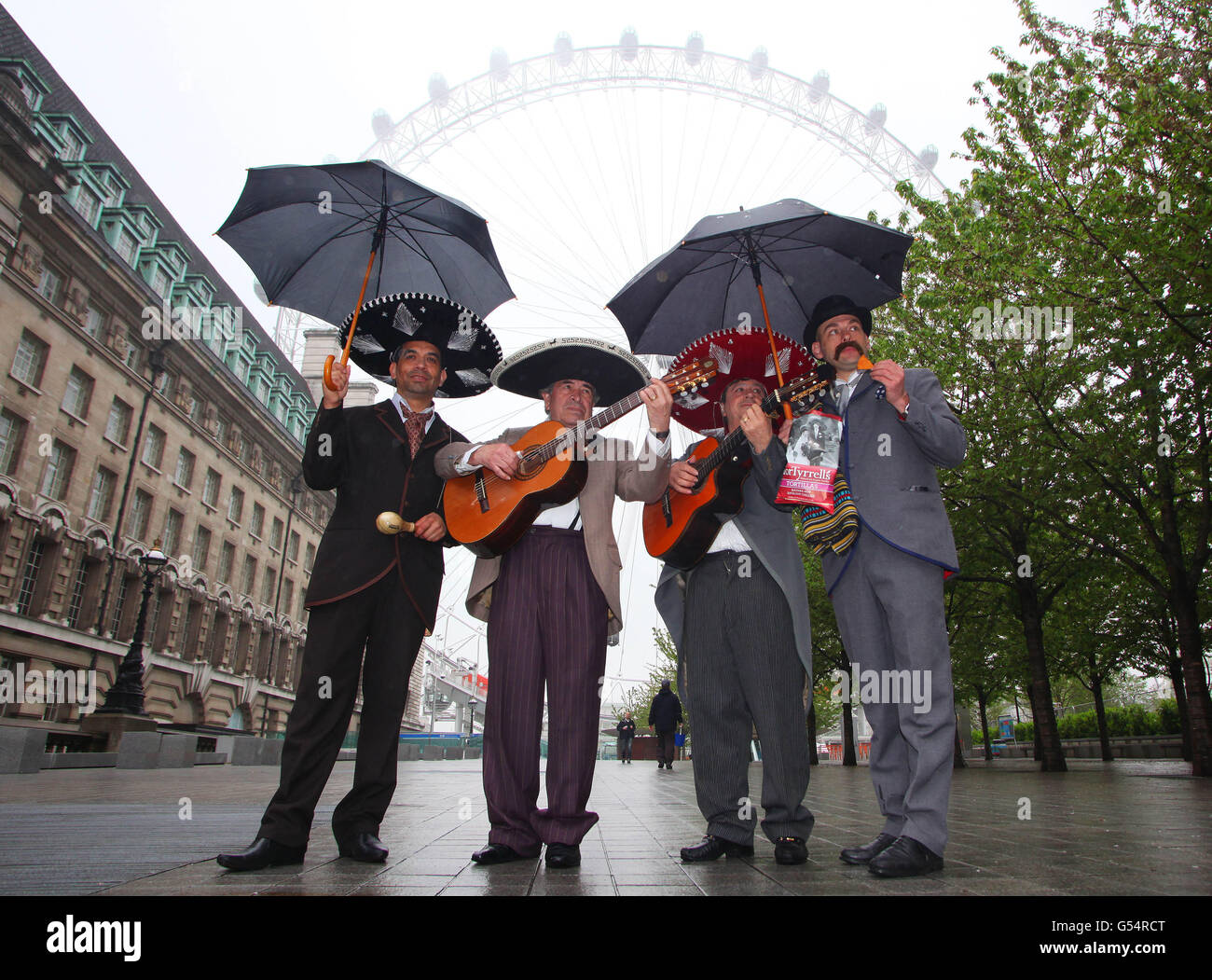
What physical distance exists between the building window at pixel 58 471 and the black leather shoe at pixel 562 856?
31036 millimetres

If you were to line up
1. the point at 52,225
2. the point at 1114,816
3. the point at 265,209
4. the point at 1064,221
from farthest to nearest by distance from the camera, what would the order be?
the point at 52,225 → the point at 1064,221 → the point at 1114,816 → the point at 265,209

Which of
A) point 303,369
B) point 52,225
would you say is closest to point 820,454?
point 52,225

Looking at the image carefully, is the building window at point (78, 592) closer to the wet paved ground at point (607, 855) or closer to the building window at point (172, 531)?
the building window at point (172, 531)

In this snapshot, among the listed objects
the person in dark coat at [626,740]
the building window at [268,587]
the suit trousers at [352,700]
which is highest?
the building window at [268,587]

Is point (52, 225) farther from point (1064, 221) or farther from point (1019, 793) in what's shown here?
point (1019, 793)

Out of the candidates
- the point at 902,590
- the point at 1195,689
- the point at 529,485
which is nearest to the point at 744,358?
the point at 529,485

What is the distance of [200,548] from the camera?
40.3m

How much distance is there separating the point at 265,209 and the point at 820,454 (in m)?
3.78

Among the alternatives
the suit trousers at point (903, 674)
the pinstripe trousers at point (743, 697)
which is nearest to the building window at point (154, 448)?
the pinstripe trousers at point (743, 697)

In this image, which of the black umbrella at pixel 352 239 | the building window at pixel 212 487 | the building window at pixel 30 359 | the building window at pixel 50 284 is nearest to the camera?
the black umbrella at pixel 352 239

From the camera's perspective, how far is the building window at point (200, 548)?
3962cm

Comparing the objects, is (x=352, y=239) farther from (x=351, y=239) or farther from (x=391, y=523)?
(x=391, y=523)

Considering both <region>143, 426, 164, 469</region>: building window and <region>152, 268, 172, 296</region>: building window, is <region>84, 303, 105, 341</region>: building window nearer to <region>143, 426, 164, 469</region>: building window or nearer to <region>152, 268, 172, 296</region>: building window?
<region>152, 268, 172, 296</region>: building window

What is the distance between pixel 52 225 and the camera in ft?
92.1
